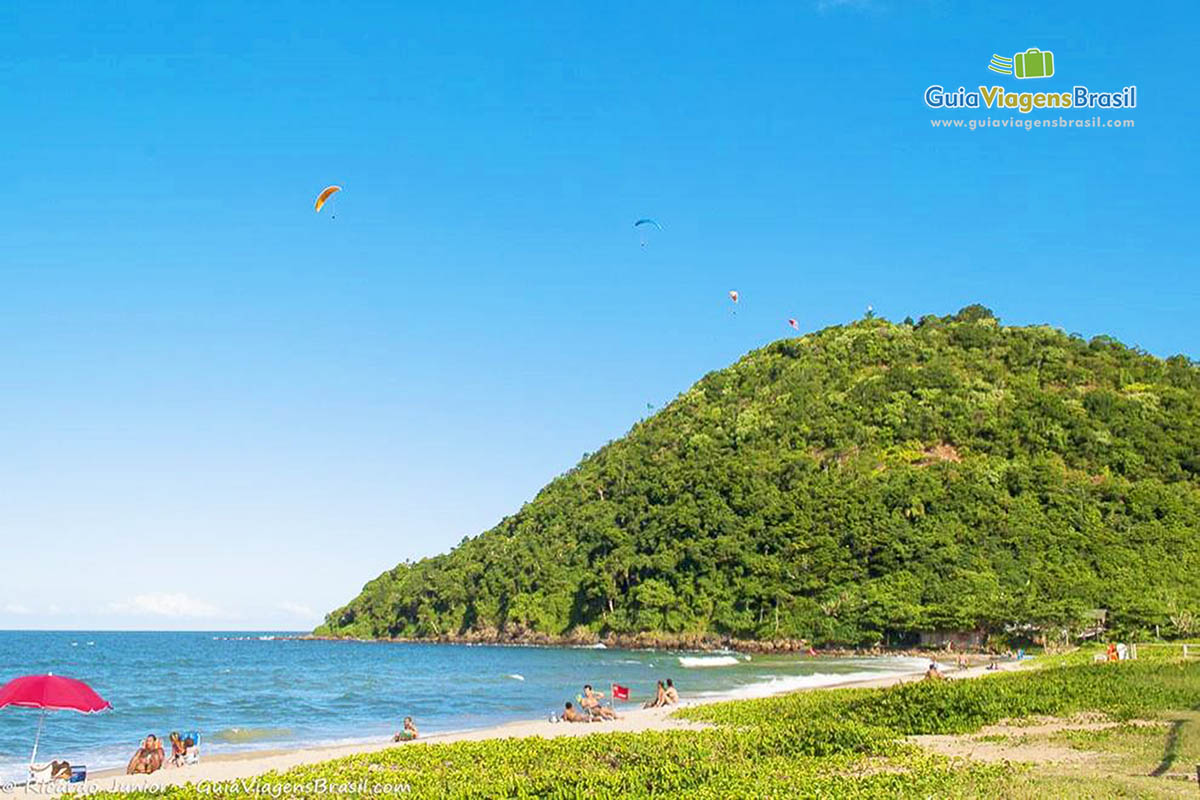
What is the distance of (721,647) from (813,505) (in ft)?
65.5

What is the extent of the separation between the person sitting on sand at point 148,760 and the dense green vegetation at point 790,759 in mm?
5161

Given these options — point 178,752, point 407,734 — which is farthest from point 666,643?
point 178,752

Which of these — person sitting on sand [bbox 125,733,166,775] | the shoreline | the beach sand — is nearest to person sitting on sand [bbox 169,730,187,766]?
the beach sand

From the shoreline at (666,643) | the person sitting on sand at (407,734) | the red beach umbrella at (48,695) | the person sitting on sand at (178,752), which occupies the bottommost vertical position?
the shoreline at (666,643)

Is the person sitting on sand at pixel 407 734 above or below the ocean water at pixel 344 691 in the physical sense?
above

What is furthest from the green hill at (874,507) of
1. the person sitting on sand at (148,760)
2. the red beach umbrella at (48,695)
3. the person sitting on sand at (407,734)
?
the red beach umbrella at (48,695)

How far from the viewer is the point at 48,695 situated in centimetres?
1864

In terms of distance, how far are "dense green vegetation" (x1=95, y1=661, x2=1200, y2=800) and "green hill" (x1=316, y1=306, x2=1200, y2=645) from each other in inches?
2120

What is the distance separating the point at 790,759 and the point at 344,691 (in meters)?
42.9

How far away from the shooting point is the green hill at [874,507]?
92375mm

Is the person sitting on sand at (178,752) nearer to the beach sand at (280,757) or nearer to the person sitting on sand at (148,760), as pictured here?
the beach sand at (280,757)

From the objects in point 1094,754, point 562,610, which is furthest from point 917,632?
point 1094,754

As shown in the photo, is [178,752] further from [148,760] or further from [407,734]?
[407,734]

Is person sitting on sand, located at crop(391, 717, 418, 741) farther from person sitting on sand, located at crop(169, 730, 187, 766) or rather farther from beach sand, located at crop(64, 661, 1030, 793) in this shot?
person sitting on sand, located at crop(169, 730, 187, 766)
